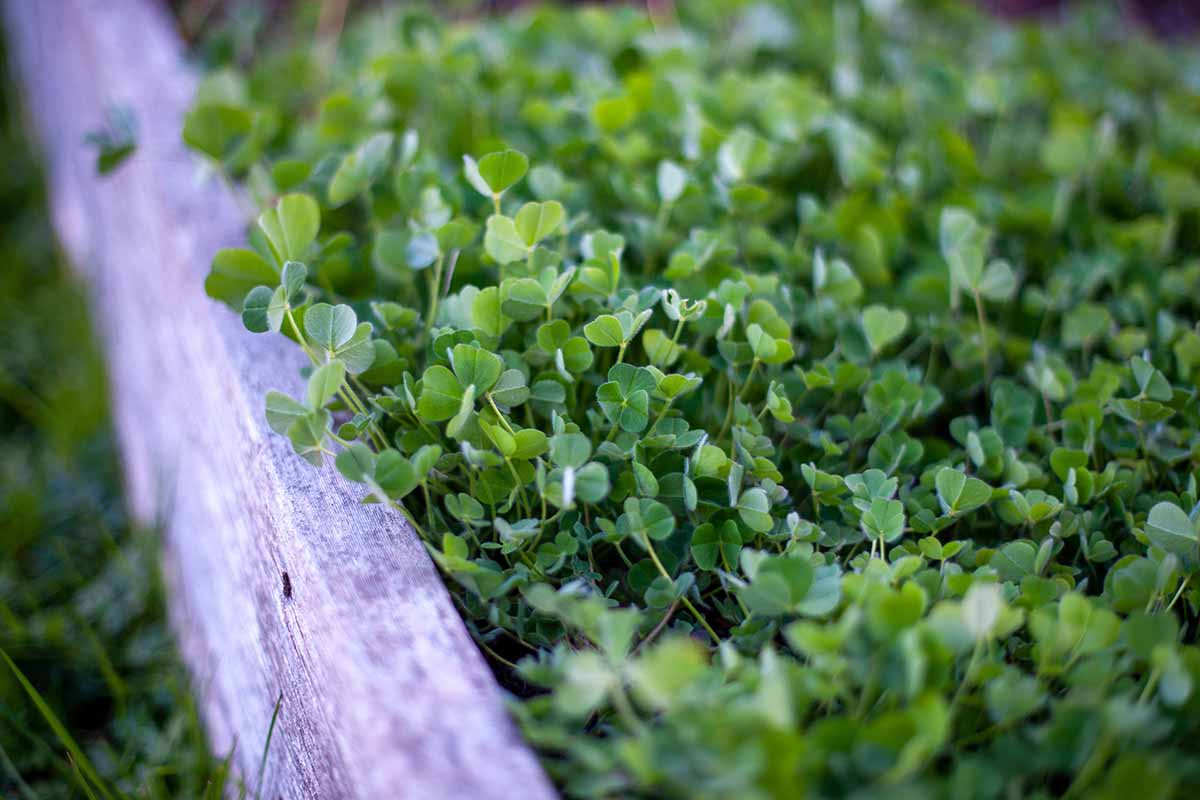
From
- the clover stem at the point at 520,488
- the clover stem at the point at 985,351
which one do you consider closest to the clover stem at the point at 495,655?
the clover stem at the point at 520,488

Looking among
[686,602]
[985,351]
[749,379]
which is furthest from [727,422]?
[985,351]

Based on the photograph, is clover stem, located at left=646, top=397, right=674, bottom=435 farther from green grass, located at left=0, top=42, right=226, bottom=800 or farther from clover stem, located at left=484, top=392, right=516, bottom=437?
green grass, located at left=0, top=42, right=226, bottom=800

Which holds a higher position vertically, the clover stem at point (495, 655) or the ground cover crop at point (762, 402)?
the ground cover crop at point (762, 402)

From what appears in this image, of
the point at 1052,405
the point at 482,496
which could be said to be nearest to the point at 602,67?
the point at 1052,405

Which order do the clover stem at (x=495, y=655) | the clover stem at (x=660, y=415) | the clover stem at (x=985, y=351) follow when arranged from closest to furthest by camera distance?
1. the clover stem at (x=495, y=655)
2. the clover stem at (x=660, y=415)
3. the clover stem at (x=985, y=351)

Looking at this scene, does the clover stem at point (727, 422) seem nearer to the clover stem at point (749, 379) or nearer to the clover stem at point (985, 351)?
the clover stem at point (749, 379)

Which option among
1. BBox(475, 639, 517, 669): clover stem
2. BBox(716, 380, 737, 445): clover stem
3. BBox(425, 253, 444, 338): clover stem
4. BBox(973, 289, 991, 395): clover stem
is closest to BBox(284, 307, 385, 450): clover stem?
Result: BBox(425, 253, 444, 338): clover stem

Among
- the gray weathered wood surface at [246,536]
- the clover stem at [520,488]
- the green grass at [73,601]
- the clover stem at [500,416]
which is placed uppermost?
the clover stem at [500,416]
